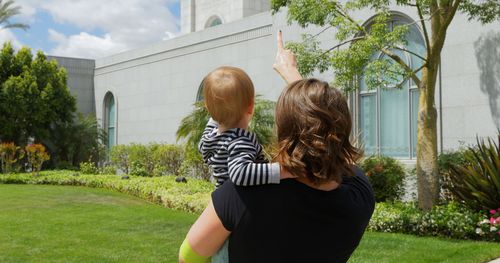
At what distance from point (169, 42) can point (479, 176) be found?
1545 centimetres

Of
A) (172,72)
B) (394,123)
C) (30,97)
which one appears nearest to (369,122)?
(394,123)

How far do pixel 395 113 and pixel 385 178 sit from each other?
7.80 ft

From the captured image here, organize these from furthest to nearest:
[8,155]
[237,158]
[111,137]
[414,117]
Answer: [111,137] → [8,155] → [414,117] → [237,158]

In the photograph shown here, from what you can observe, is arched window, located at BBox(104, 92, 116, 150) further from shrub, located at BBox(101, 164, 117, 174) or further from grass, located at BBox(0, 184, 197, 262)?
grass, located at BBox(0, 184, 197, 262)

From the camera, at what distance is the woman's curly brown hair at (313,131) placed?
165 centimetres

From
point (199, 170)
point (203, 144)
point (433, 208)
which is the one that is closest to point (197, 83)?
point (199, 170)

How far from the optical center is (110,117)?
26422 millimetres

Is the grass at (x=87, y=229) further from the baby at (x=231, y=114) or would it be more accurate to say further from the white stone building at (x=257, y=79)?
the baby at (x=231, y=114)

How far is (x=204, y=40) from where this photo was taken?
20.5 meters

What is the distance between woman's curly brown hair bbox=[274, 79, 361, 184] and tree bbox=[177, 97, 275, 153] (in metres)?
11.6

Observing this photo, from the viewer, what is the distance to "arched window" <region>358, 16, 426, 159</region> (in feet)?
43.2

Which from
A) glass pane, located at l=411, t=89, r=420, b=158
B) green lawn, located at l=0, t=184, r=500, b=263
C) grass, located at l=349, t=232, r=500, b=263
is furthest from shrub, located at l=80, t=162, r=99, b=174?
grass, located at l=349, t=232, r=500, b=263

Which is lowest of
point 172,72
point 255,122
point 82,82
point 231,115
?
point 231,115

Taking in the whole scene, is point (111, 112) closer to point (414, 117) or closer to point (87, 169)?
point (87, 169)
